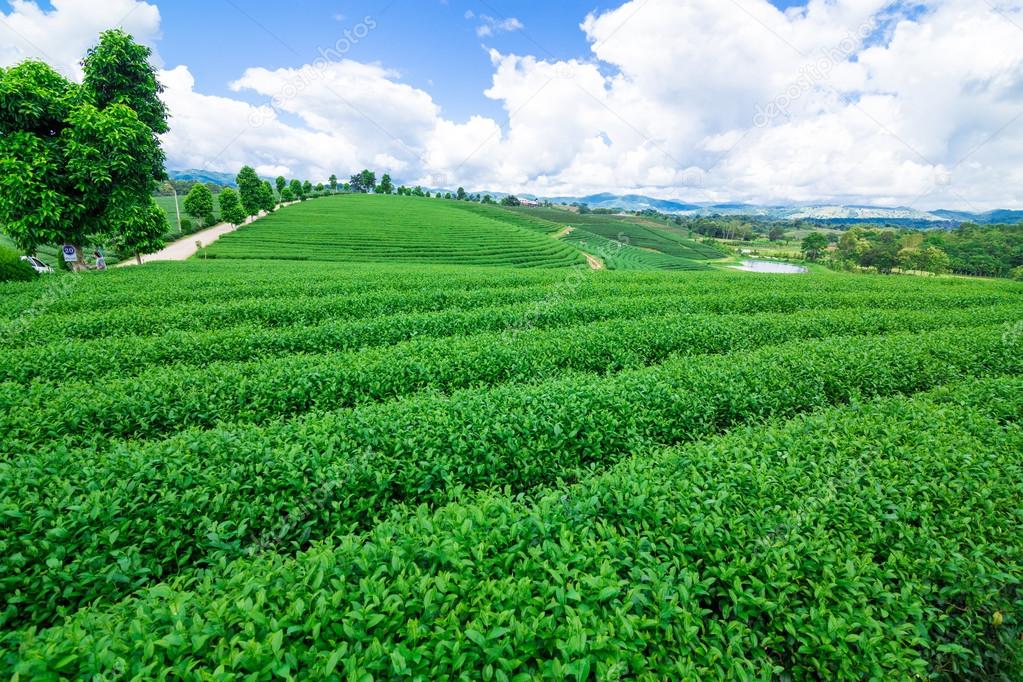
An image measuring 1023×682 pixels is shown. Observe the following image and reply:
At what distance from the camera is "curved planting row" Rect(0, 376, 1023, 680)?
2.46m

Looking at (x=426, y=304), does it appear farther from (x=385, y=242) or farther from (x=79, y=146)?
(x=385, y=242)

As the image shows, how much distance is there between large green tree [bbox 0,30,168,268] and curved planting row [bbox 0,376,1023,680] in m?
21.8

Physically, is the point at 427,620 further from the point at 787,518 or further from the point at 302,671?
the point at 787,518

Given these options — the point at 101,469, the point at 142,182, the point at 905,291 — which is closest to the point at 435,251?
the point at 142,182

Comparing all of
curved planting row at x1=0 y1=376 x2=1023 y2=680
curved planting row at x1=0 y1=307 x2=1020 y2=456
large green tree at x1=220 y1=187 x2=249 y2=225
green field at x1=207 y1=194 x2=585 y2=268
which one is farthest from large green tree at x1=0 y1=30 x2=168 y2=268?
large green tree at x1=220 y1=187 x2=249 y2=225

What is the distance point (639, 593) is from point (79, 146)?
24.9m

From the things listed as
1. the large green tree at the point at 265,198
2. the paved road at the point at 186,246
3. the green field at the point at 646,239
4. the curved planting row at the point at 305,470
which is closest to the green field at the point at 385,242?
the large green tree at the point at 265,198

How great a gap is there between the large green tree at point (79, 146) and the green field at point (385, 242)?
2532 centimetres

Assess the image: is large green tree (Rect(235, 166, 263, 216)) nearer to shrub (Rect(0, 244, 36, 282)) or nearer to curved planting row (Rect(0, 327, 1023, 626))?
shrub (Rect(0, 244, 36, 282))

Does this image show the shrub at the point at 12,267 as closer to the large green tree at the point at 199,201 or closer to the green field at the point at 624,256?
the large green tree at the point at 199,201

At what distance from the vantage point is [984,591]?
348 cm

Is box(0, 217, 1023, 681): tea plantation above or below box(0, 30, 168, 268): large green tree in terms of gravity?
below

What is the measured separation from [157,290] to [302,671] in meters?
17.9

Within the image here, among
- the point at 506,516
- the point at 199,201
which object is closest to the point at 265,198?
the point at 199,201
